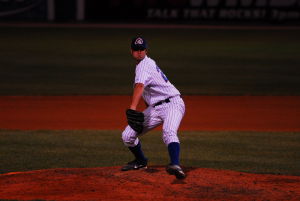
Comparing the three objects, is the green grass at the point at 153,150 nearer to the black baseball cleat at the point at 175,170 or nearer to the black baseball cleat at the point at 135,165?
the black baseball cleat at the point at 135,165

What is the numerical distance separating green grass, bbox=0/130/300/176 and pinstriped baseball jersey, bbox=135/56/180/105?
1634mm

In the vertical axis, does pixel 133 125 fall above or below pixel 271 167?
above

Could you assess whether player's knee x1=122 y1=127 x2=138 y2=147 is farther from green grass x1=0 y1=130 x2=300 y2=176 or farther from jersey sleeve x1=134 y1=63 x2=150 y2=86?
green grass x1=0 y1=130 x2=300 y2=176

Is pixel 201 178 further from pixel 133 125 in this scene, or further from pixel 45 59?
pixel 45 59

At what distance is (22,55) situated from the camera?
23.8 meters

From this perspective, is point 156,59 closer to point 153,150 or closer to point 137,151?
point 153,150

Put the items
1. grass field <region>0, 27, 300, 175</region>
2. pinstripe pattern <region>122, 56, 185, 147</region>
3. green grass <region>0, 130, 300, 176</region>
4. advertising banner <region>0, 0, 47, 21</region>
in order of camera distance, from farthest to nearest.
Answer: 1. advertising banner <region>0, 0, 47, 21</region>
2. grass field <region>0, 27, 300, 175</region>
3. green grass <region>0, 130, 300, 176</region>
4. pinstripe pattern <region>122, 56, 185, 147</region>

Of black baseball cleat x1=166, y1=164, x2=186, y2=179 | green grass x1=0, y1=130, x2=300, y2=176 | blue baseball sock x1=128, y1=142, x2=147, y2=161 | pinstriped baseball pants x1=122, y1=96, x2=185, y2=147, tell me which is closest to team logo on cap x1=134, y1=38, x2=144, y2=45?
pinstriped baseball pants x1=122, y1=96, x2=185, y2=147

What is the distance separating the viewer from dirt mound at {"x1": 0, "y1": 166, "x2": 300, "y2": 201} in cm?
653

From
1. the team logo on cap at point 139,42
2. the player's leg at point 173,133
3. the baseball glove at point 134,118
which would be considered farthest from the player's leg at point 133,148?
the team logo on cap at point 139,42

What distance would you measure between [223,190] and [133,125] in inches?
44.7

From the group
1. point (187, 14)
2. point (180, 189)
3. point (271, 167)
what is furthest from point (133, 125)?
point (187, 14)

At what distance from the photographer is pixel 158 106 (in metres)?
7.11

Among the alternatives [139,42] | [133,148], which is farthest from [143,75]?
[133,148]
